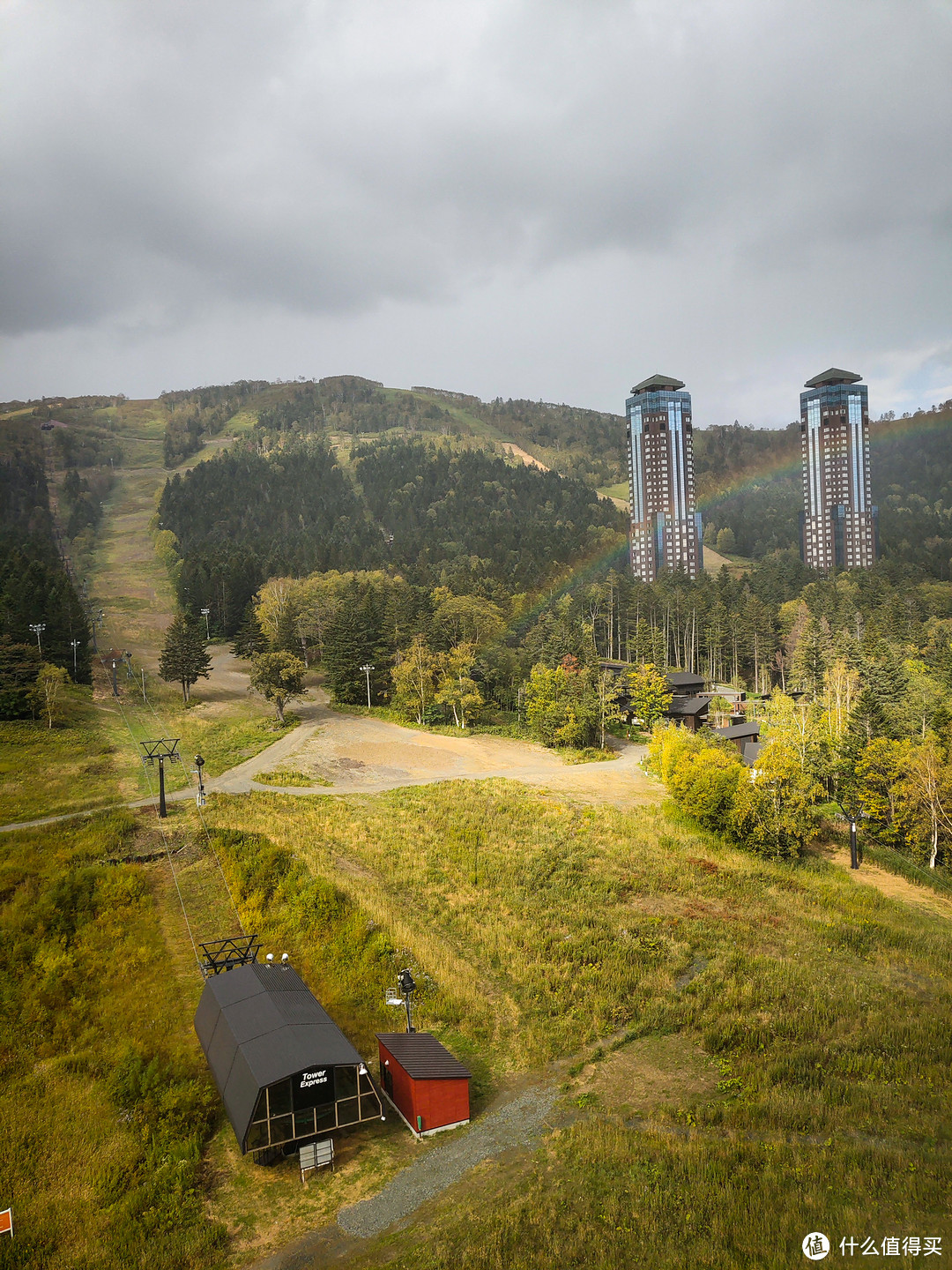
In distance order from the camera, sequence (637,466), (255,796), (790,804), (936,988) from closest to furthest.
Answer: (936,988)
(790,804)
(255,796)
(637,466)

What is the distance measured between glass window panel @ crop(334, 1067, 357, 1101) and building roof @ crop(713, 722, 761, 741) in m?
45.8

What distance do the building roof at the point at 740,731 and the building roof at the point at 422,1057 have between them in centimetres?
4318

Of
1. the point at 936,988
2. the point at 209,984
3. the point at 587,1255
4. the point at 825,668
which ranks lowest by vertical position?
the point at 936,988

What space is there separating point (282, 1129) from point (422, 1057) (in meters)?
3.68

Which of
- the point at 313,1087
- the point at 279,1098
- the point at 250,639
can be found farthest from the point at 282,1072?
the point at 250,639

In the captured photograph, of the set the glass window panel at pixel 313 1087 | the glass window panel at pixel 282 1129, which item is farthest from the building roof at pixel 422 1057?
the glass window panel at pixel 282 1129

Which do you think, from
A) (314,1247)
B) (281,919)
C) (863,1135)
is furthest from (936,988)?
(281,919)

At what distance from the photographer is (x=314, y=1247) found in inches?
549

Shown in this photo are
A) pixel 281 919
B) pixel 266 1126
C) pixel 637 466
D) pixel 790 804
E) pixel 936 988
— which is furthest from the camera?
pixel 637 466

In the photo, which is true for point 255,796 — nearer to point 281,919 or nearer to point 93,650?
point 281,919

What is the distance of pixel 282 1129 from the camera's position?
1616 centimetres

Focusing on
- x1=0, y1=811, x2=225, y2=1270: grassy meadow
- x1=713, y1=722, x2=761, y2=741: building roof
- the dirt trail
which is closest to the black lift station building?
x1=0, y1=811, x2=225, y2=1270: grassy meadow

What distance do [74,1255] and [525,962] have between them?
15105mm

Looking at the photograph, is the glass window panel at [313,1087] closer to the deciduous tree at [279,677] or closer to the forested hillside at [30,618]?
the forested hillside at [30,618]
